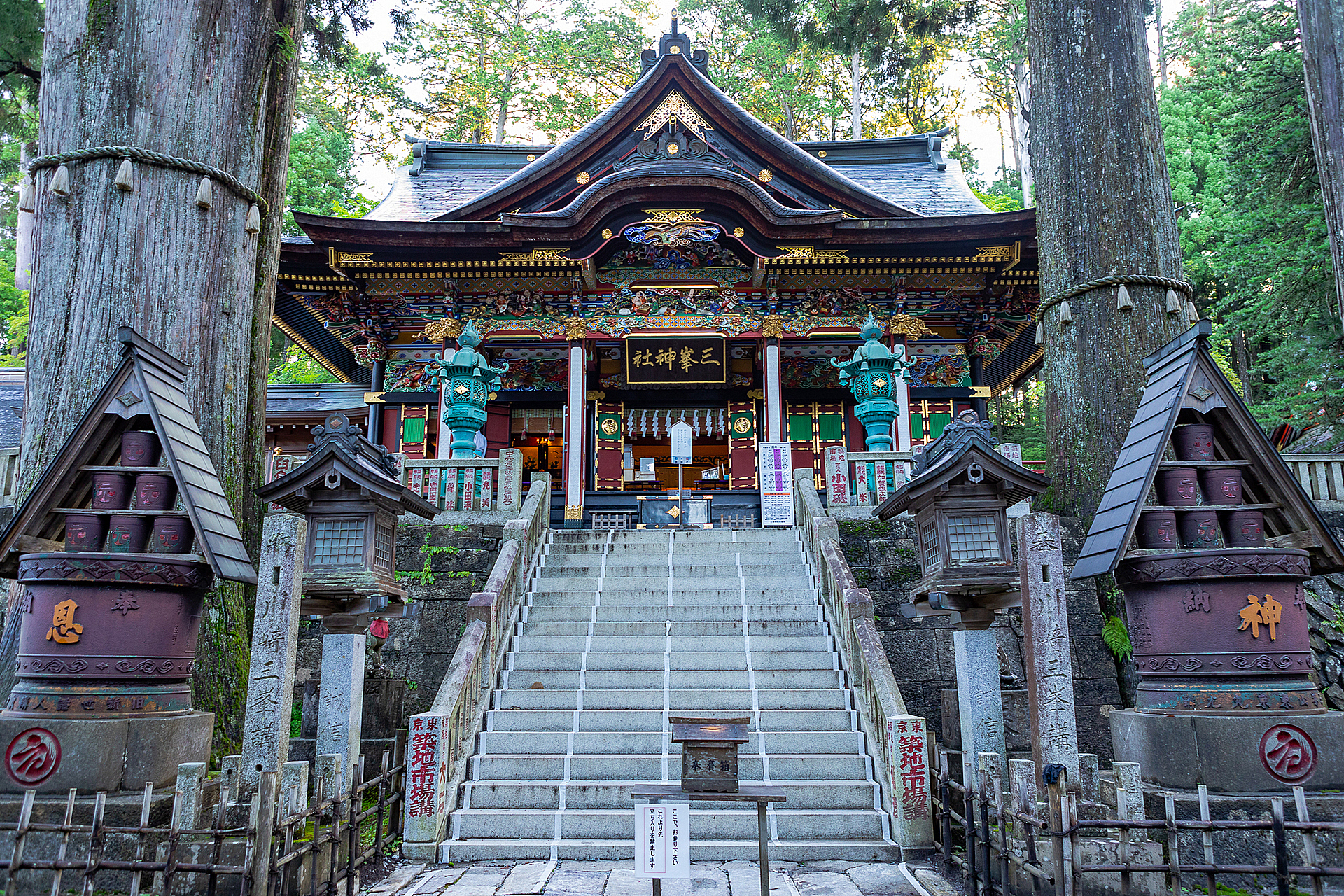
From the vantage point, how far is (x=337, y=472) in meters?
5.62

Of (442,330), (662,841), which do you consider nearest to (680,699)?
(662,841)

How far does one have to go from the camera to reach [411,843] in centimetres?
544

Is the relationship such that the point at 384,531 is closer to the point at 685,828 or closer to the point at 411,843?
the point at 411,843

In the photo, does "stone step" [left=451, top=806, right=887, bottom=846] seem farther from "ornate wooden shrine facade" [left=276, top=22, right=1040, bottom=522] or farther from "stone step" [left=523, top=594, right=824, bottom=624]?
"ornate wooden shrine facade" [left=276, top=22, right=1040, bottom=522]

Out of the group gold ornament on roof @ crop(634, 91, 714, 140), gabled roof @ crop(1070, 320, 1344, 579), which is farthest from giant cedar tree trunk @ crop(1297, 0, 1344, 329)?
gold ornament on roof @ crop(634, 91, 714, 140)

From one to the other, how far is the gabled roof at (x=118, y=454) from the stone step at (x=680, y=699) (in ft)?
9.80

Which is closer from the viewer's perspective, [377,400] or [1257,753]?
[1257,753]

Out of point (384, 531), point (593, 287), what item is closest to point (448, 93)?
point (593, 287)

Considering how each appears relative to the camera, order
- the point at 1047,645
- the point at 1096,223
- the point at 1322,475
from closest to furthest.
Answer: the point at 1047,645, the point at 1096,223, the point at 1322,475

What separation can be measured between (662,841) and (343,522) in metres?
3.22

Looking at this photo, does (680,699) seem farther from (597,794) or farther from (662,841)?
(662,841)

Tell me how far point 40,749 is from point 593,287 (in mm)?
10912

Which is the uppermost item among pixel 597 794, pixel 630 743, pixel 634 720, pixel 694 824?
pixel 634 720

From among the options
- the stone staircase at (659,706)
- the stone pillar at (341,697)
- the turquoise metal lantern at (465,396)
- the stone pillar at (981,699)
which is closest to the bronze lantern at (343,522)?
the stone pillar at (341,697)
